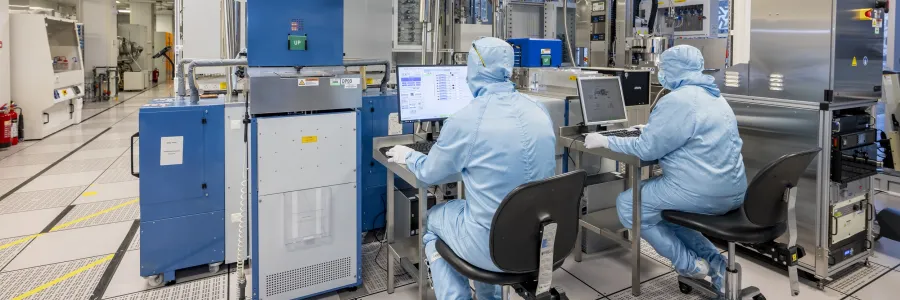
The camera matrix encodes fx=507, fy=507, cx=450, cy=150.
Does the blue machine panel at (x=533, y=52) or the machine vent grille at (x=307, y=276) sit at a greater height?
the blue machine panel at (x=533, y=52)

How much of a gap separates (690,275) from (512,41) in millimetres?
1962

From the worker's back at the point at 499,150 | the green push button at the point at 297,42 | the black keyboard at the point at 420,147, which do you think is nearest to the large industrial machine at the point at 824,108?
the worker's back at the point at 499,150

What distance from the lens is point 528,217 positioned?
1.50m

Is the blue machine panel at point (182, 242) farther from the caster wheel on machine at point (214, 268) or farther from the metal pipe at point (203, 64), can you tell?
the metal pipe at point (203, 64)

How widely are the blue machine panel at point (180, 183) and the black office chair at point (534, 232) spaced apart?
1689 millimetres

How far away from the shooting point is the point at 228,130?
265 cm

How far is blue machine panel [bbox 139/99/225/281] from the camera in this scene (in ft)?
8.23

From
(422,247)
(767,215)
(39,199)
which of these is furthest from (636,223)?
(39,199)

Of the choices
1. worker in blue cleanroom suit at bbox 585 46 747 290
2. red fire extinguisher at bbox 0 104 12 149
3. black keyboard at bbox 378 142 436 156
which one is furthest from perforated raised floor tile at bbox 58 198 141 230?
worker in blue cleanroom suit at bbox 585 46 747 290

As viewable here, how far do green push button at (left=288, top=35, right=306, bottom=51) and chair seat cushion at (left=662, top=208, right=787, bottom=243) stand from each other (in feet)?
6.06

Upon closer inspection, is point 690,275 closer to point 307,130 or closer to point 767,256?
point 767,256

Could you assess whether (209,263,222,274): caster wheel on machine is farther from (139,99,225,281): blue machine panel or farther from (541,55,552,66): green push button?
(541,55,552,66): green push button

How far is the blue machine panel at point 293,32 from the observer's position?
218 cm

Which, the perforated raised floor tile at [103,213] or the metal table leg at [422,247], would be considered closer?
the metal table leg at [422,247]
